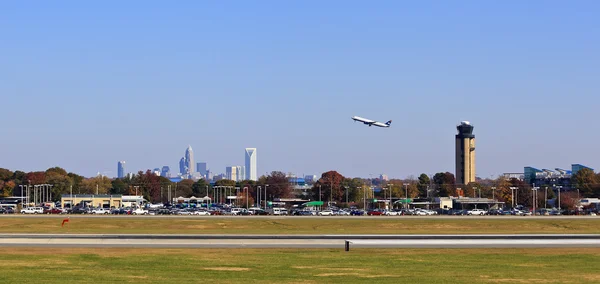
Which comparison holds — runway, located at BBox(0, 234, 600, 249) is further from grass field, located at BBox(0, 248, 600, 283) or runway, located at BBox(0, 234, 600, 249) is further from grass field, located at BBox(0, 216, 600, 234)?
grass field, located at BBox(0, 216, 600, 234)

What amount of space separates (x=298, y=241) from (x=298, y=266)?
Result: 18891mm

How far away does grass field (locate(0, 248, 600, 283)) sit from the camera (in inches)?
1673

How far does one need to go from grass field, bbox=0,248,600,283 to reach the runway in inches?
151

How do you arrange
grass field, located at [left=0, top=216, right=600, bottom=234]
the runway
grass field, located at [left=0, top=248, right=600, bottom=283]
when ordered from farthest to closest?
grass field, located at [left=0, top=216, right=600, bottom=234] → the runway → grass field, located at [left=0, top=248, right=600, bottom=283]

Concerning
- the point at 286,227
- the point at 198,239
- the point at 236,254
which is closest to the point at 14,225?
the point at 286,227

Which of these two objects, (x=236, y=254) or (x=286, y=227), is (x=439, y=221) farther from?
(x=236, y=254)

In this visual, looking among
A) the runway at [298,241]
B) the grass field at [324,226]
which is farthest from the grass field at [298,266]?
the grass field at [324,226]

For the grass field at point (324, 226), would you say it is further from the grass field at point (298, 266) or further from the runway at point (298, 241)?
the grass field at point (298, 266)

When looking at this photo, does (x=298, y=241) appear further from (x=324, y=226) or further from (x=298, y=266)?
(x=324, y=226)

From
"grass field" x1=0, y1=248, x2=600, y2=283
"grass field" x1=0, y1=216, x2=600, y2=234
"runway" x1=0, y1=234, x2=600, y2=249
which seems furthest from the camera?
"grass field" x1=0, y1=216, x2=600, y2=234

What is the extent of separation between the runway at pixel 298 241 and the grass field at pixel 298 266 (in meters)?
3.83

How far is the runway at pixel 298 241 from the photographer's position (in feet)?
206

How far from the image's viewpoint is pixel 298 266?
4812 cm

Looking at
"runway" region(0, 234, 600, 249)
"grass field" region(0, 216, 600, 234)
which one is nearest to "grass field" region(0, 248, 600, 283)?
"runway" region(0, 234, 600, 249)
